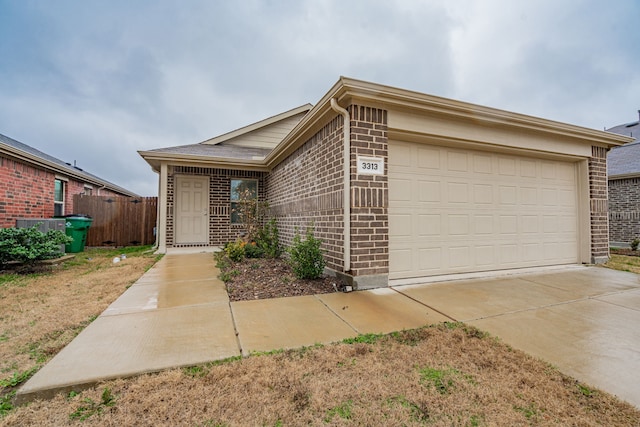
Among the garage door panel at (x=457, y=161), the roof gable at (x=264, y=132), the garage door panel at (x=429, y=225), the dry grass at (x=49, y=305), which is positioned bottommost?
the dry grass at (x=49, y=305)

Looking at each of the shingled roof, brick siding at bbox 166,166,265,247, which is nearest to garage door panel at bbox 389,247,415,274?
brick siding at bbox 166,166,265,247

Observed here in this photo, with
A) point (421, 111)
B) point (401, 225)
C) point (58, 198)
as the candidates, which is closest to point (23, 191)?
point (58, 198)

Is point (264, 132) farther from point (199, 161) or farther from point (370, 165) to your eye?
point (370, 165)

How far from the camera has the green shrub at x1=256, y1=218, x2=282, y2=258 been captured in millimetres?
6945

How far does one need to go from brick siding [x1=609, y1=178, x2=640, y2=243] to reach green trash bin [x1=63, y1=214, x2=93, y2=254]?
17330mm

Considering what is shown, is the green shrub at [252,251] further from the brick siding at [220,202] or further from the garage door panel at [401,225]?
the garage door panel at [401,225]

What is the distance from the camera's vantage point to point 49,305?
3.33 meters

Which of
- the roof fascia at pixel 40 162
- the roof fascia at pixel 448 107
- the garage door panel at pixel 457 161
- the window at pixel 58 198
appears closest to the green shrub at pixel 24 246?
the roof fascia at pixel 40 162

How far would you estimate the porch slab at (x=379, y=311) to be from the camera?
8.89 feet

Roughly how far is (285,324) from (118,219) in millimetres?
9961

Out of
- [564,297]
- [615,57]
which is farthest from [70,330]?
[615,57]

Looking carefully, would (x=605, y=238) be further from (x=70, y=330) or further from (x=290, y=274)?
(x=70, y=330)

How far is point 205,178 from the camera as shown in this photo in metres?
8.84

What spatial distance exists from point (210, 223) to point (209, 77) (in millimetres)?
9838
